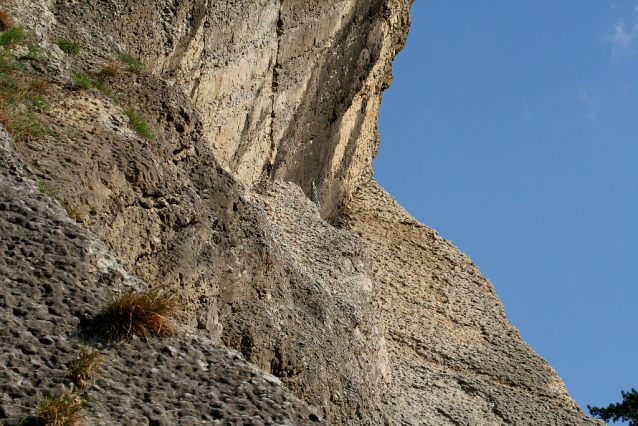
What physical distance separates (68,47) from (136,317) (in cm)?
524

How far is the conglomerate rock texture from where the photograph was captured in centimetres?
441

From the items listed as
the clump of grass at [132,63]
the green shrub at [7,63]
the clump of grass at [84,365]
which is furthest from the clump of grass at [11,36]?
the clump of grass at [84,365]

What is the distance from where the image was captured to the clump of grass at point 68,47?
8438 millimetres

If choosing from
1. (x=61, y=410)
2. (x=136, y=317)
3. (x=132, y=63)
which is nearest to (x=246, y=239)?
A: (x=132, y=63)

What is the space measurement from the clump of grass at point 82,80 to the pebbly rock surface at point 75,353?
2.55 meters

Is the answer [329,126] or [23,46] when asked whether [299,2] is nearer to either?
[329,126]

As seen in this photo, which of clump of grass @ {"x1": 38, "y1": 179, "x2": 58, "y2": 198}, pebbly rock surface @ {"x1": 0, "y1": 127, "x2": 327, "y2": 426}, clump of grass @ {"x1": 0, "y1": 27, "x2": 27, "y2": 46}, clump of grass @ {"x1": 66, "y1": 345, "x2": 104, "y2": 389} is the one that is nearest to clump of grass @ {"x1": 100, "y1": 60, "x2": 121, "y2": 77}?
clump of grass @ {"x1": 0, "y1": 27, "x2": 27, "y2": 46}

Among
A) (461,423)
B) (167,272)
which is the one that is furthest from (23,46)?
(461,423)

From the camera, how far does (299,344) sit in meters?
8.13

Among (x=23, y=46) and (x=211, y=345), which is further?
(x=23, y=46)

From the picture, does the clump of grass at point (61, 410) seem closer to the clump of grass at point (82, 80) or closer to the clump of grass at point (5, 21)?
the clump of grass at point (82, 80)

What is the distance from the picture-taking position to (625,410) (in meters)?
21.1

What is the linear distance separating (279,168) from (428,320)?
4414mm

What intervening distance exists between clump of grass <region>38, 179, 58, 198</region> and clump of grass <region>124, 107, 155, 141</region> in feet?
6.44
